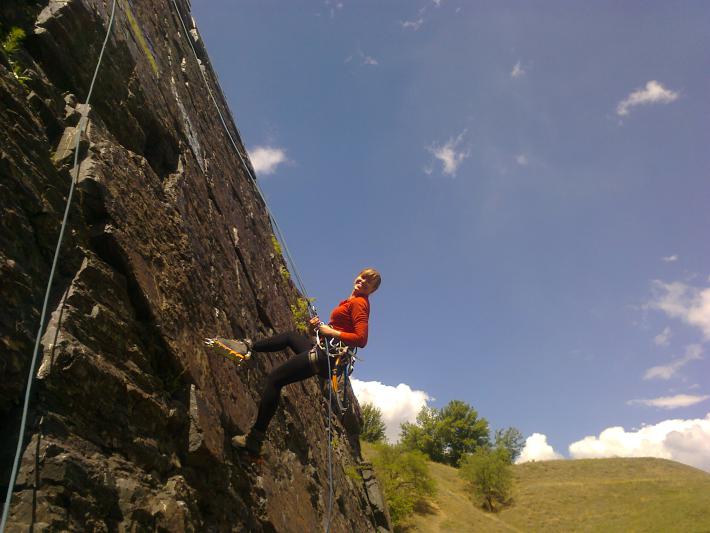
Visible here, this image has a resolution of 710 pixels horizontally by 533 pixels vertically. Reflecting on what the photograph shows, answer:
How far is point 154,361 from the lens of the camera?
14.2 feet

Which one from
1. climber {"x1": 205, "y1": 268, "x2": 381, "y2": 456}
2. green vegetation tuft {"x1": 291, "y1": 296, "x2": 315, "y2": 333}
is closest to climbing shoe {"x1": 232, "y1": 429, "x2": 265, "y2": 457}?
climber {"x1": 205, "y1": 268, "x2": 381, "y2": 456}

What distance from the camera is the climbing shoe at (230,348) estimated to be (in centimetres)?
523

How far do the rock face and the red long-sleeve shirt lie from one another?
144cm

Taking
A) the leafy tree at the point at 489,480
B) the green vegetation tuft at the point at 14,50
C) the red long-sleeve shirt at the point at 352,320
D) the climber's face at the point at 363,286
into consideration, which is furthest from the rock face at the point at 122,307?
the leafy tree at the point at 489,480

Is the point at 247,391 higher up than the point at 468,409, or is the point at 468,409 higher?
the point at 468,409

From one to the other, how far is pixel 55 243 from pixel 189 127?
4.21 meters

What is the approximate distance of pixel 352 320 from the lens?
605 centimetres

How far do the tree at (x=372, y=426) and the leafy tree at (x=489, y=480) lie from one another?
10784mm

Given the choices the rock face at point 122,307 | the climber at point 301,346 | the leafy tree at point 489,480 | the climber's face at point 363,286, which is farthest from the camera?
the leafy tree at point 489,480

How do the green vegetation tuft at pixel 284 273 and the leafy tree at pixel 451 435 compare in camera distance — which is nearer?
the green vegetation tuft at pixel 284 273

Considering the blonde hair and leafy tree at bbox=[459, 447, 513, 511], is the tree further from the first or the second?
the blonde hair

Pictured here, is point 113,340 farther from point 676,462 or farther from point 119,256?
point 676,462

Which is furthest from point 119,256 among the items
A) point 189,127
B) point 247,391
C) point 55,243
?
point 189,127

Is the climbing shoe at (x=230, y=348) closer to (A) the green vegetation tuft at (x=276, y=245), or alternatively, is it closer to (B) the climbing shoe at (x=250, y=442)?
(B) the climbing shoe at (x=250, y=442)
